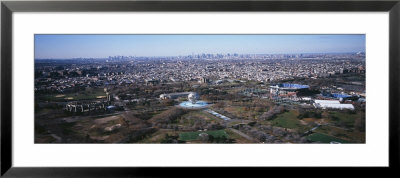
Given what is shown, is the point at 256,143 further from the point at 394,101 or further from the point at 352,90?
the point at 394,101

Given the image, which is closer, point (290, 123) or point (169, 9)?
point (169, 9)

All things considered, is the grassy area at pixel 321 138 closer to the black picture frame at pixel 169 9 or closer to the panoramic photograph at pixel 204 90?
the panoramic photograph at pixel 204 90

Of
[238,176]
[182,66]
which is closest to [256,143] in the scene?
[238,176]

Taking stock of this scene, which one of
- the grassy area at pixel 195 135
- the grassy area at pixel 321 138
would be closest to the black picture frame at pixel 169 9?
the grassy area at pixel 321 138

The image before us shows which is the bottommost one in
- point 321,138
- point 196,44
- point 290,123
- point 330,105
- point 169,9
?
point 321,138

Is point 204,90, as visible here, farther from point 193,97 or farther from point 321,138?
point 321,138

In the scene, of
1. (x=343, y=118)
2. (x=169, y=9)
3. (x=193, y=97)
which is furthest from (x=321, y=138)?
(x=169, y=9)

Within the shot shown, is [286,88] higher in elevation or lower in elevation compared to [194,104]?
higher
